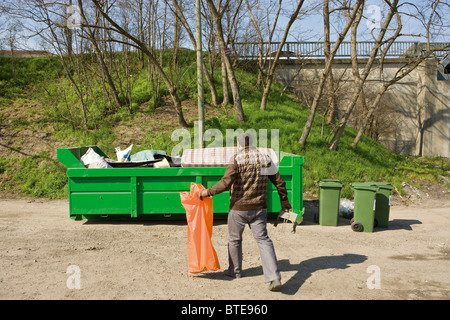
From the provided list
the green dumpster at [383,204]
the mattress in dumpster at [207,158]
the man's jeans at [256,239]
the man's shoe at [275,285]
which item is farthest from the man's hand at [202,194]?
the green dumpster at [383,204]

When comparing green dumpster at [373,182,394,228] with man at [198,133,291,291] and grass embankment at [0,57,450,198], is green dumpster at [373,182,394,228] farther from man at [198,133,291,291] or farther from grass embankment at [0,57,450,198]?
man at [198,133,291,291]

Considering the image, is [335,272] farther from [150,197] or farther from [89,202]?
[89,202]

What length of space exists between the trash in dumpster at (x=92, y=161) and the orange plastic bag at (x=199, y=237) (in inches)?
139

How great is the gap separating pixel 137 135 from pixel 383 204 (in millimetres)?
8465

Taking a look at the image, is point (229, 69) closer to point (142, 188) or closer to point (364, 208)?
point (142, 188)

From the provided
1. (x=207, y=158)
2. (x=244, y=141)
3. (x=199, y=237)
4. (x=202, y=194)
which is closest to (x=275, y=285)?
(x=199, y=237)

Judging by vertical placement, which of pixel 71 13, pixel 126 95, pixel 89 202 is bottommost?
A: pixel 89 202

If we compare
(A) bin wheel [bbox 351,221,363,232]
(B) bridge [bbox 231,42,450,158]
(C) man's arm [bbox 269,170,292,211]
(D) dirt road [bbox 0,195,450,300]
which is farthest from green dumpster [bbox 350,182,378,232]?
(B) bridge [bbox 231,42,450,158]

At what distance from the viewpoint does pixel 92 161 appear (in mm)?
8125

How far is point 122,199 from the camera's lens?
784 cm

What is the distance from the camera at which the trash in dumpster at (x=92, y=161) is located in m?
8.06

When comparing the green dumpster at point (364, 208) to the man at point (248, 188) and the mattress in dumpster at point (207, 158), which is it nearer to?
the mattress in dumpster at point (207, 158)

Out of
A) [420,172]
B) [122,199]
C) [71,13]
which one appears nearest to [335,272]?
[122,199]
